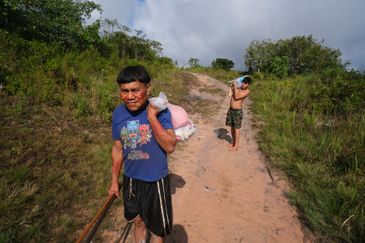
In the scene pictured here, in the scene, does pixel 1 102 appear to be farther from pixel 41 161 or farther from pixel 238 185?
pixel 238 185

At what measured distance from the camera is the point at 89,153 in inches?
149

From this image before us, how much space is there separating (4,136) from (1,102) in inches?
51.0

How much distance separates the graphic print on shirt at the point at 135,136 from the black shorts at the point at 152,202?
26cm

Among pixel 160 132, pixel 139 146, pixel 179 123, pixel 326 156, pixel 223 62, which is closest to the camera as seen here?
pixel 160 132

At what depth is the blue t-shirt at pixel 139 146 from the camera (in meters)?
1.70

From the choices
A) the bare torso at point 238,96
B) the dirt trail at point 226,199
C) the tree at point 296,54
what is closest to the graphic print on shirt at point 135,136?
the dirt trail at point 226,199

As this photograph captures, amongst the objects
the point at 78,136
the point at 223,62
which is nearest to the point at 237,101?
the point at 78,136

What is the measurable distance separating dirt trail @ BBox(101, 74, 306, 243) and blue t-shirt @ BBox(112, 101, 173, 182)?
118 cm

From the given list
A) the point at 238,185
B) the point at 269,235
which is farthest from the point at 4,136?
the point at 269,235

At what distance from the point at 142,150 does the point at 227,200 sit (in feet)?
6.67

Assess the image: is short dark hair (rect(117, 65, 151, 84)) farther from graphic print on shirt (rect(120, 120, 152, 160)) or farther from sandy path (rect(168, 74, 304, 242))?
sandy path (rect(168, 74, 304, 242))

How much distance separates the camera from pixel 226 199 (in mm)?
3307

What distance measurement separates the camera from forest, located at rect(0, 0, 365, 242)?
260cm

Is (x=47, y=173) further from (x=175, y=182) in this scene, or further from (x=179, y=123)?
(x=179, y=123)
